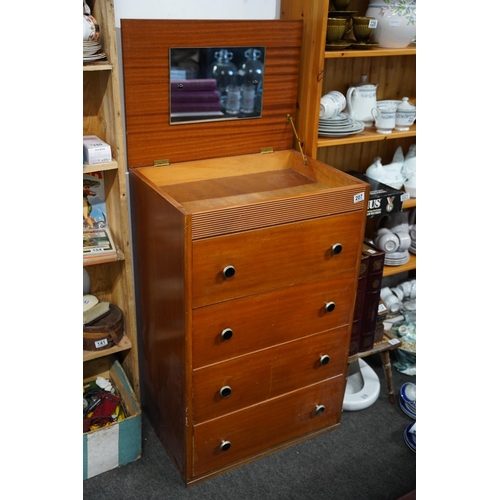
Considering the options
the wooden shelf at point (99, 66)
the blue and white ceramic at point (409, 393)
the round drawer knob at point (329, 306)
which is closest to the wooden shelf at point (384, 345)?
the blue and white ceramic at point (409, 393)

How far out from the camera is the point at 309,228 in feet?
5.88

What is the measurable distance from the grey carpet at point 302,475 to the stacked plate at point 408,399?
8 cm

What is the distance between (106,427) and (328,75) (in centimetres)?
155

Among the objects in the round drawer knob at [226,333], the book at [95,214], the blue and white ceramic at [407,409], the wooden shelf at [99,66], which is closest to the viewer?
the wooden shelf at [99,66]

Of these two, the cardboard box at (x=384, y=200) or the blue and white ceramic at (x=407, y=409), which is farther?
the blue and white ceramic at (x=407, y=409)

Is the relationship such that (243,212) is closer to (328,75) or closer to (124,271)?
(124,271)

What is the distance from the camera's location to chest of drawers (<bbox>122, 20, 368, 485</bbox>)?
1688mm

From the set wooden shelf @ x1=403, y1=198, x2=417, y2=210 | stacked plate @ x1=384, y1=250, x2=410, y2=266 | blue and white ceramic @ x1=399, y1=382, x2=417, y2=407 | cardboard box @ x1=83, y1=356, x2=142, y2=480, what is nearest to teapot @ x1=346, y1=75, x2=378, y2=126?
wooden shelf @ x1=403, y1=198, x2=417, y2=210

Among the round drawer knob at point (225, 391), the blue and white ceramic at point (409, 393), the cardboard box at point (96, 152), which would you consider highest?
the cardboard box at point (96, 152)

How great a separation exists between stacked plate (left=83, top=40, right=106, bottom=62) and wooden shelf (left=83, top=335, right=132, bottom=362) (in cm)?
95

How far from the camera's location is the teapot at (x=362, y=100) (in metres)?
2.22

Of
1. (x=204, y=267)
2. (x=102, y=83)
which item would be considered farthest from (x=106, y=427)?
(x=102, y=83)

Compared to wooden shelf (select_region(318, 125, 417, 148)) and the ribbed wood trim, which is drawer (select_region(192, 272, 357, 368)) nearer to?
the ribbed wood trim

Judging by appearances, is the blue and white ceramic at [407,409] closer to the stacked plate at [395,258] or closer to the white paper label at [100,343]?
the stacked plate at [395,258]
